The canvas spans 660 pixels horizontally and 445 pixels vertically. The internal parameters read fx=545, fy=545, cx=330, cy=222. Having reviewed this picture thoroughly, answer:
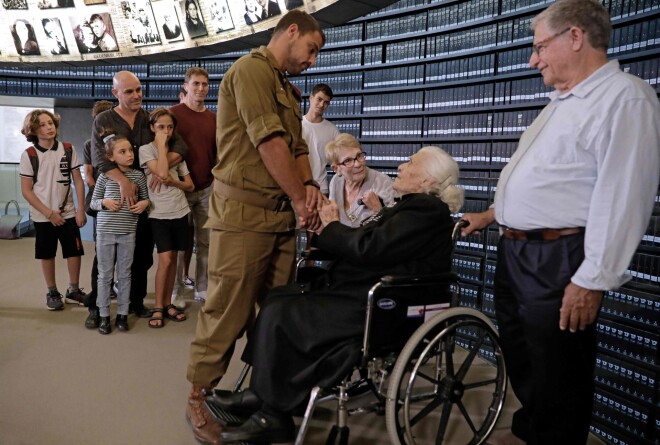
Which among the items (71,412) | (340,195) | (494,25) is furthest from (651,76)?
(71,412)

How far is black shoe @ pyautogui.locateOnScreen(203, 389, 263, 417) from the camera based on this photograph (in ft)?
5.96

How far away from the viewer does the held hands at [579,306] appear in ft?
4.60

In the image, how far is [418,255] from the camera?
1.71 m

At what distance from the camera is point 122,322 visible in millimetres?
3021

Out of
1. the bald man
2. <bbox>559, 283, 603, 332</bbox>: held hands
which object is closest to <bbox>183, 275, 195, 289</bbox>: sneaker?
the bald man

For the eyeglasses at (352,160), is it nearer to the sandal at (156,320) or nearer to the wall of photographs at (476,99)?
Result: the wall of photographs at (476,99)

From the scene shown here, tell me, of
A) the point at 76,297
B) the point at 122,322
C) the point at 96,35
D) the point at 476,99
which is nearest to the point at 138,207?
the point at 122,322

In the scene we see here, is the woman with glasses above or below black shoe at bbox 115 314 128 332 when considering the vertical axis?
above

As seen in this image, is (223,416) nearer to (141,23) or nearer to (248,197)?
(248,197)

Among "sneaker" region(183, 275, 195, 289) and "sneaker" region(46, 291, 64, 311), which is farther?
"sneaker" region(183, 275, 195, 289)

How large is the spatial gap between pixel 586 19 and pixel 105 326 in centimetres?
268

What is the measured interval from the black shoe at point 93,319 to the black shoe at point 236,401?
1435 millimetres

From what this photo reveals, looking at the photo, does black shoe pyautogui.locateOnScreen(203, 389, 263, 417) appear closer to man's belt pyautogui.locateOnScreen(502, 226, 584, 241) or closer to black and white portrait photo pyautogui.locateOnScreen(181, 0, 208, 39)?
man's belt pyautogui.locateOnScreen(502, 226, 584, 241)

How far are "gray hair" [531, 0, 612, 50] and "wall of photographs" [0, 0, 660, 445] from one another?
1.54 meters
